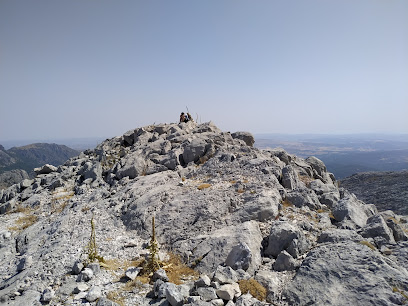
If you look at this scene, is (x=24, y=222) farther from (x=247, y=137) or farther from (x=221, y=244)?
(x=247, y=137)

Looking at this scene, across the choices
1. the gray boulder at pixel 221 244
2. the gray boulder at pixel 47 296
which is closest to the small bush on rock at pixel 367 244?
the gray boulder at pixel 221 244

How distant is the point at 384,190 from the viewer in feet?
158

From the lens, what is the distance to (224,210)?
53.6 ft

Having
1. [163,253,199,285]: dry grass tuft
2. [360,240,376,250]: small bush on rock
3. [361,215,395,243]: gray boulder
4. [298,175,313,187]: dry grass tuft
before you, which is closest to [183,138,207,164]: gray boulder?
[298,175,313,187]: dry grass tuft

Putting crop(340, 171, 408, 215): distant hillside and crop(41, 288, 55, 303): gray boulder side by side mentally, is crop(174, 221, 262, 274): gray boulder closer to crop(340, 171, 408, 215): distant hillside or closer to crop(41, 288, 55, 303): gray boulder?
crop(41, 288, 55, 303): gray boulder

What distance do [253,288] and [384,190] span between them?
5059cm

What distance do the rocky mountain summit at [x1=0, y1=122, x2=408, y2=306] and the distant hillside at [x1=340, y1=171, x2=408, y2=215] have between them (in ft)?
71.4

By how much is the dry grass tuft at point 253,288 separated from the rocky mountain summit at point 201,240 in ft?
0.15

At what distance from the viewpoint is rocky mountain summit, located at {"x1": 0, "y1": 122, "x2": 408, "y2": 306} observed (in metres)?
10.1

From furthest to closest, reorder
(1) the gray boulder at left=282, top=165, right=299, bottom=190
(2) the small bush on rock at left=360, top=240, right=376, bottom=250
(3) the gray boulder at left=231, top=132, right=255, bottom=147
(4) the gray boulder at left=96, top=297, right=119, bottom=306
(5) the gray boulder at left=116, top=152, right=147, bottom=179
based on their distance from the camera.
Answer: (3) the gray boulder at left=231, top=132, right=255, bottom=147
(5) the gray boulder at left=116, top=152, right=147, bottom=179
(1) the gray boulder at left=282, top=165, right=299, bottom=190
(2) the small bush on rock at left=360, top=240, right=376, bottom=250
(4) the gray boulder at left=96, top=297, right=119, bottom=306

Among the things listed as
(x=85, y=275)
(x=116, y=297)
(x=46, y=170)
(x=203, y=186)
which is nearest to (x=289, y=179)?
(x=203, y=186)

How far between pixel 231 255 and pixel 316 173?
21.2 metres

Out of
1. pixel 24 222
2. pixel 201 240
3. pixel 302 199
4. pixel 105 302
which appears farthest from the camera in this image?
pixel 24 222

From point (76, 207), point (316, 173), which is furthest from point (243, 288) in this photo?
point (316, 173)
